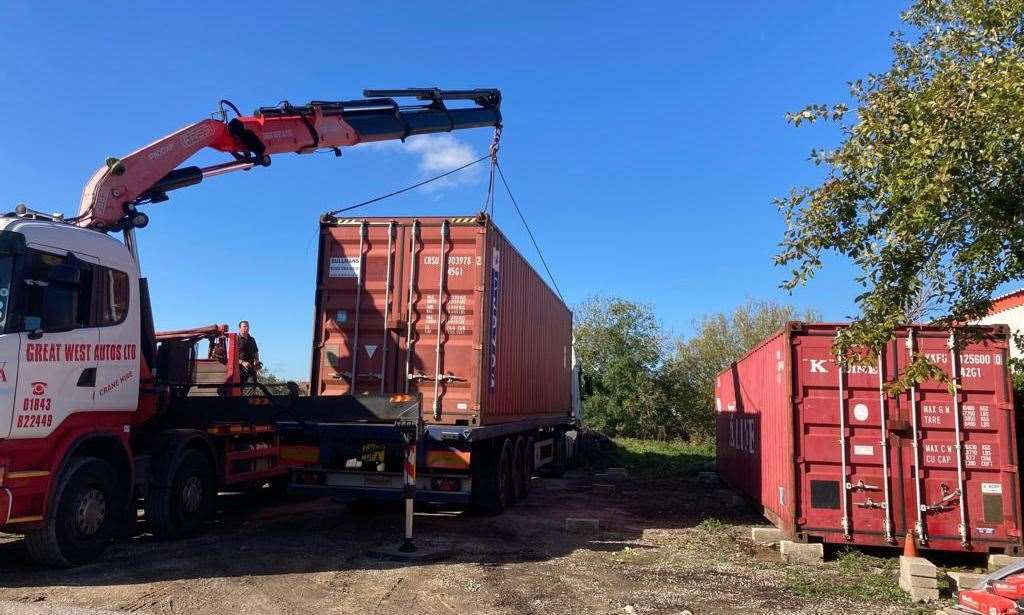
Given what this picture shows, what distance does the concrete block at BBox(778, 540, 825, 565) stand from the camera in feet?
26.9

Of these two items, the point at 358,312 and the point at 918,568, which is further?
the point at 358,312

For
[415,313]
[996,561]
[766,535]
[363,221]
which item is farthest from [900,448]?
[363,221]

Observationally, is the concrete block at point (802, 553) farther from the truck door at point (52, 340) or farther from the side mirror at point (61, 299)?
the side mirror at point (61, 299)

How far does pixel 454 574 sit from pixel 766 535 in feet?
13.8

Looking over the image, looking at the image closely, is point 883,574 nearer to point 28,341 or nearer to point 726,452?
point 726,452

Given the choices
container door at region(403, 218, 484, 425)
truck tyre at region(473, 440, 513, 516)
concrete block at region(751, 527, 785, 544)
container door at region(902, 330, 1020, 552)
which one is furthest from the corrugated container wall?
container door at region(902, 330, 1020, 552)

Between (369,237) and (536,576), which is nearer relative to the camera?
(536,576)

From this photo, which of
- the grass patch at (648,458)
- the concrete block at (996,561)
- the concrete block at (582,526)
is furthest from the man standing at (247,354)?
the grass patch at (648,458)

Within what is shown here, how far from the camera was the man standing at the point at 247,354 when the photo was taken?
12.0 m

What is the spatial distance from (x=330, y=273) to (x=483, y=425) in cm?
306

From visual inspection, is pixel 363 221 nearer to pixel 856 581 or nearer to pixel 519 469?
pixel 519 469

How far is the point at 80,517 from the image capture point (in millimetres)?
7270

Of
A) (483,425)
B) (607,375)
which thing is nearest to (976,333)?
(483,425)

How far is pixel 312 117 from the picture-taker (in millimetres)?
11109
